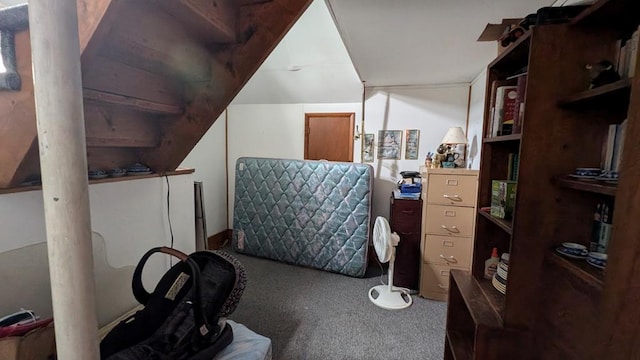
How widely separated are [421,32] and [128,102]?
161 centimetres

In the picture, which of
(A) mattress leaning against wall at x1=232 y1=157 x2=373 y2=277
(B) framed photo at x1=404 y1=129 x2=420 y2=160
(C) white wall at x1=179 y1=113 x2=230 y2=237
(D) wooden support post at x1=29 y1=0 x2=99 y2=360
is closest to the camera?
(D) wooden support post at x1=29 y1=0 x2=99 y2=360

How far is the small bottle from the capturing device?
4.57 ft

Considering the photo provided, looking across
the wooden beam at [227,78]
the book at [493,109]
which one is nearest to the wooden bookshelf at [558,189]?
the book at [493,109]

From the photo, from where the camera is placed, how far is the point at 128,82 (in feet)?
4.23

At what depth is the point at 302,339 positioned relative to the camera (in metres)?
1.97

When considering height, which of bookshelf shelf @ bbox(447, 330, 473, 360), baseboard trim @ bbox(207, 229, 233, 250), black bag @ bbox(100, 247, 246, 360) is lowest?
baseboard trim @ bbox(207, 229, 233, 250)

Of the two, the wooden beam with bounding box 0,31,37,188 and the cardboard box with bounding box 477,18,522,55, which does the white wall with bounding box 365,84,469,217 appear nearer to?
the cardboard box with bounding box 477,18,522,55

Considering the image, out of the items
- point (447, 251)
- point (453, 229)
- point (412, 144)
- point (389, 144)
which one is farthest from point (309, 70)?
point (447, 251)

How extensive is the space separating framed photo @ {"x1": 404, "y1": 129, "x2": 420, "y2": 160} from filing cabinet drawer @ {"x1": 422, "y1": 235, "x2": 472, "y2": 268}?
106cm

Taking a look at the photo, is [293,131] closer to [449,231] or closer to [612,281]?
[449,231]

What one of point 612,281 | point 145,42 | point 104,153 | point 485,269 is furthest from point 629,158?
point 104,153

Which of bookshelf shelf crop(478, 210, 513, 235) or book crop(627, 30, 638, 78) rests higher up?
book crop(627, 30, 638, 78)

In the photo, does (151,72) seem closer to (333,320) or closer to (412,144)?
(333,320)

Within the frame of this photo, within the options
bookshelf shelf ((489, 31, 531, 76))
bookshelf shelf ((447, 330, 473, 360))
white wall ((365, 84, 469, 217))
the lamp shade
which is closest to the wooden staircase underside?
bookshelf shelf ((489, 31, 531, 76))
